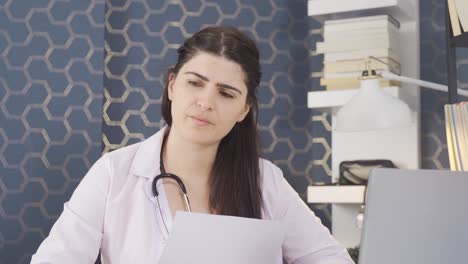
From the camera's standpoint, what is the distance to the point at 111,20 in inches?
142

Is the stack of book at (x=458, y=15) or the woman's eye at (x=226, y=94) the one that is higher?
the stack of book at (x=458, y=15)

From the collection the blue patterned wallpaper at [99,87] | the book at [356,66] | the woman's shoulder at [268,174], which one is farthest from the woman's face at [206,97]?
the blue patterned wallpaper at [99,87]

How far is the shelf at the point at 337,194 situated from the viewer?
288cm

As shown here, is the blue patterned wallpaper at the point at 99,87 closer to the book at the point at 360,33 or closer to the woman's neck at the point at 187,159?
the book at the point at 360,33

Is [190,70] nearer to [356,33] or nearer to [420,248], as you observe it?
[420,248]

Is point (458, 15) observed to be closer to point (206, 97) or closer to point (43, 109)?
point (206, 97)

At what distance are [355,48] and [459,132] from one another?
1207 millimetres

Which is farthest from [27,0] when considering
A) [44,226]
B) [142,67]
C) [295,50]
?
[295,50]

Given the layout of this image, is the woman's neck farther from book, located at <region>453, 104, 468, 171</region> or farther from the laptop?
the laptop

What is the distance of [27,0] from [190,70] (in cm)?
204

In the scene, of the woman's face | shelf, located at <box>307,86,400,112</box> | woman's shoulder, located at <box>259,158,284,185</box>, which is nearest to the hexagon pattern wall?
shelf, located at <box>307,86,400,112</box>

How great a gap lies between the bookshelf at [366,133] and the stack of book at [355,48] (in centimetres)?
5

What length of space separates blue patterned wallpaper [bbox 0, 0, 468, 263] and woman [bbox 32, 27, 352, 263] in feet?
4.44

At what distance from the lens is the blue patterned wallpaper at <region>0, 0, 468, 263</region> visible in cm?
344
